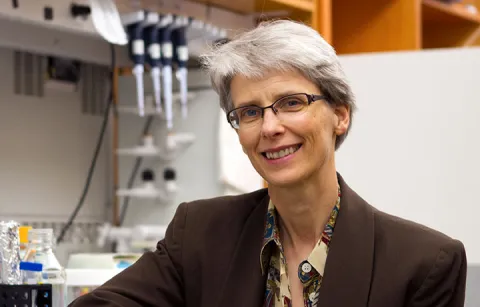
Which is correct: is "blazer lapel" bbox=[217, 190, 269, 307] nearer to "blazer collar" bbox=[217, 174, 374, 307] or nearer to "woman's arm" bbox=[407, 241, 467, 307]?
"blazer collar" bbox=[217, 174, 374, 307]

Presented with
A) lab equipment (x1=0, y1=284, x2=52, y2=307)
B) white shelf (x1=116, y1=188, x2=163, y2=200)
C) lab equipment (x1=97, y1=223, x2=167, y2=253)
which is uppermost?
white shelf (x1=116, y1=188, x2=163, y2=200)

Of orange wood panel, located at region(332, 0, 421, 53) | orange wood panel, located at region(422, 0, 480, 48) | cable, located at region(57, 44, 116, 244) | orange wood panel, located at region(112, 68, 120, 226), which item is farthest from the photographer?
orange wood panel, located at region(422, 0, 480, 48)

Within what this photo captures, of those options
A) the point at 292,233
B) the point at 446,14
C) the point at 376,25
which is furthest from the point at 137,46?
the point at 446,14

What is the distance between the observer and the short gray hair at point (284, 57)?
1.44m

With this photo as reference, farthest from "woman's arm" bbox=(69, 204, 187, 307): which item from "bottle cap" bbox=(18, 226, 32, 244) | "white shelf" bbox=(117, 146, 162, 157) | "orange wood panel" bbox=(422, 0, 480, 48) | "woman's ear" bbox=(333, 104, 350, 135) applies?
"orange wood panel" bbox=(422, 0, 480, 48)

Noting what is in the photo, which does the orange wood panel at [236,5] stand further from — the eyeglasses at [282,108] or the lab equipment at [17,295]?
the lab equipment at [17,295]

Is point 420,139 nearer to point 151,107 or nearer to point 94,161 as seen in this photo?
point 151,107

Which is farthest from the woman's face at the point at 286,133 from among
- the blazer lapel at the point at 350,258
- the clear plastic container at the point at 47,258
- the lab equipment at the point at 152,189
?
the lab equipment at the point at 152,189

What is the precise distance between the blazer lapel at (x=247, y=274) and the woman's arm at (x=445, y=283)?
0.26m

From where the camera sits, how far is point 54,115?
2.49 metres

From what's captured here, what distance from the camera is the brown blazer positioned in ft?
4.61

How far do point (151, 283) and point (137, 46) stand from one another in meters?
0.95

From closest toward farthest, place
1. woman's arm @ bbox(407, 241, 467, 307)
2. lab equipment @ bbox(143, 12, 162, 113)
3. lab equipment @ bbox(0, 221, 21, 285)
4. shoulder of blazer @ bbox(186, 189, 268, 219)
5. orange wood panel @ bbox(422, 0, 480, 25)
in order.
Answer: woman's arm @ bbox(407, 241, 467, 307) < lab equipment @ bbox(0, 221, 21, 285) < shoulder of blazer @ bbox(186, 189, 268, 219) < lab equipment @ bbox(143, 12, 162, 113) < orange wood panel @ bbox(422, 0, 480, 25)

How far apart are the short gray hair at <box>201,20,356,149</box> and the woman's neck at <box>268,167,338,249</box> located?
0.47ft
